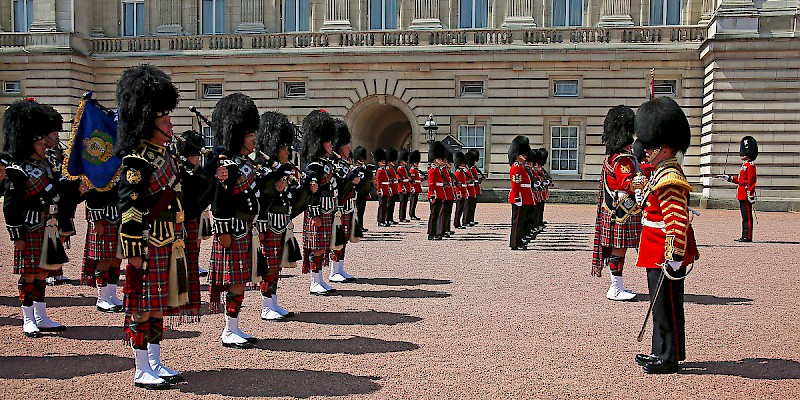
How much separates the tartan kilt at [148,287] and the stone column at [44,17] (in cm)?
2648

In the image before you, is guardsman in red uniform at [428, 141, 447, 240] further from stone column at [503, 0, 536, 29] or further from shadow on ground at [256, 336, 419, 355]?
stone column at [503, 0, 536, 29]

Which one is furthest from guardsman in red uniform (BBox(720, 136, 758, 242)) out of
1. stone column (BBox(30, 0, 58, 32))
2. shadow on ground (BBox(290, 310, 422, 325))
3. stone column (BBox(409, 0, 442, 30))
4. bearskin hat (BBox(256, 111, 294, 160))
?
stone column (BBox(30, 0, 58, 32))

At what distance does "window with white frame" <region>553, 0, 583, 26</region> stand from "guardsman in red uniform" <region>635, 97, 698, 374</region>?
2247 centimetres

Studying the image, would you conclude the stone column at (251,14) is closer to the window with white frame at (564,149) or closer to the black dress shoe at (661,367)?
the window with white frame at (564,149)

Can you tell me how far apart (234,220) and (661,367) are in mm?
3262

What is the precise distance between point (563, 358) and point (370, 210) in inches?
697

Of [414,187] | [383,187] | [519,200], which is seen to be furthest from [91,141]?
[414,187]

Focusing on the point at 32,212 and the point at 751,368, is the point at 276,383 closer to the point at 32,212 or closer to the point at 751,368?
the point at 32,212

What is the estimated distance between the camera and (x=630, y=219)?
859cm

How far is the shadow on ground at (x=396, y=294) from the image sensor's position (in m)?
8.86

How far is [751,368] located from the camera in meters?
5.96

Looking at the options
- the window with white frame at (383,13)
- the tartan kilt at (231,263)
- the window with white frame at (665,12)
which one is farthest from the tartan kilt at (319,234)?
the window with white frame at (665,12)

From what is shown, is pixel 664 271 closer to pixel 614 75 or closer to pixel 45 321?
pixel 45 321

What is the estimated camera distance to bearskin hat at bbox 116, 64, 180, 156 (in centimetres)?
536
